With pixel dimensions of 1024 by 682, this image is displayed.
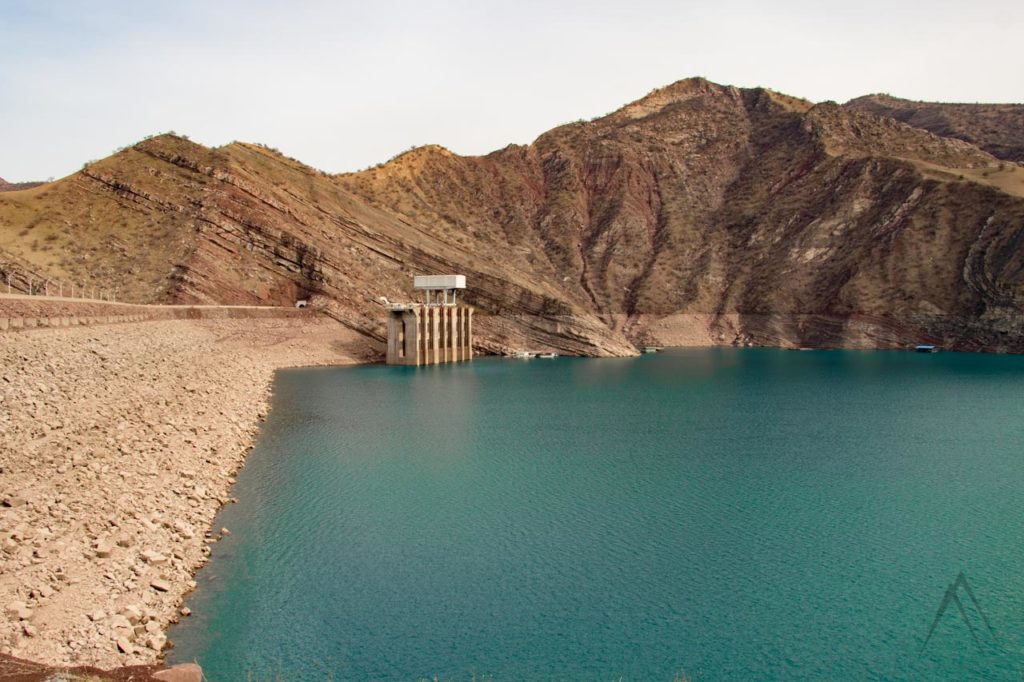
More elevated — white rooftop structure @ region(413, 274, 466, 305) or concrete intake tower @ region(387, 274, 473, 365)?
white rooftop structure @ region(413, 274, 466, 305)

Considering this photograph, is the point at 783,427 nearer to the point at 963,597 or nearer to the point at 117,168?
the point at 963,597

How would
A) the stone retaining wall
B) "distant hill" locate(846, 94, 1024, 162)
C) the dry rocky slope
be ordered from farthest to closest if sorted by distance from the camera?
"distant hill" locate(846, 94, 1024, 162)
the dry rocky slope
the stone retaining wall

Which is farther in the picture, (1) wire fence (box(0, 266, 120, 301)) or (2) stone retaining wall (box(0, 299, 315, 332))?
(1) wire fence (box(0, 266, 120, 301))

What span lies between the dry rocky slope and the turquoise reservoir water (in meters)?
40.4

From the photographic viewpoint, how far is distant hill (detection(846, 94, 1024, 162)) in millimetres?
147250

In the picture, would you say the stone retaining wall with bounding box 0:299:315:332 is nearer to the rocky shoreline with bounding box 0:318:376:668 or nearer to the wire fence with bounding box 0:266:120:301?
the rocky shoreline with bounding box 0:318:376:668

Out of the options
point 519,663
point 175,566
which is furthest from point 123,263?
point 519,663

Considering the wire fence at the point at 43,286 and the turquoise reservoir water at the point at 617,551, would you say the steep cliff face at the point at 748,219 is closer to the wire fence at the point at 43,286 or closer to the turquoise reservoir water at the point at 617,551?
the wire fence at the point at 43,286

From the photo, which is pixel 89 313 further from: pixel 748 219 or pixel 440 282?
pixel 748 219

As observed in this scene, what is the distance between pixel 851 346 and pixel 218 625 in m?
99.0

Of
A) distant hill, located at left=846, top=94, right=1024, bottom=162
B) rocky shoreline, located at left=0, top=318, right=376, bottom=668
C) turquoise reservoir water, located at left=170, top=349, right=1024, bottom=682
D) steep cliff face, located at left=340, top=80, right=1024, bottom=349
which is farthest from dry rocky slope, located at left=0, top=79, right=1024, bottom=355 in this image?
turquoise reservoir water, located at left=170, top=349, right=1024, bottom=682

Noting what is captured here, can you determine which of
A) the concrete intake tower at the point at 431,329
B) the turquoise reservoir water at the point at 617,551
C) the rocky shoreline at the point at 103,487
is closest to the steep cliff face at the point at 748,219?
the concrete intake tower at the point at 431,329

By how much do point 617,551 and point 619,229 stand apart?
10910cm

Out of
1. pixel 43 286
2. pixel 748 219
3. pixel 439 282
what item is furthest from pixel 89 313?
pixel 748 219
